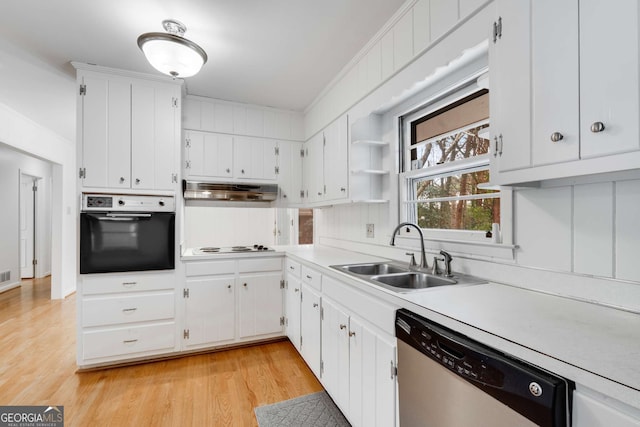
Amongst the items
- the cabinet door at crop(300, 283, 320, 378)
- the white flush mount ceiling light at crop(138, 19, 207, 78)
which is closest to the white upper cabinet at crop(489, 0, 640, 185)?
the cabinet door at crop(300, 283, 320, 378)

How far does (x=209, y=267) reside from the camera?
278 cm

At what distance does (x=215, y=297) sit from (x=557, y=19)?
2921mm

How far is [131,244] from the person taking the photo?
2.52 metres

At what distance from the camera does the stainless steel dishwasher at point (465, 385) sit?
27.7 inches

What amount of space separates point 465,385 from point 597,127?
868 mm

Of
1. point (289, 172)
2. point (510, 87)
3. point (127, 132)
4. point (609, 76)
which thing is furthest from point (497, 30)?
point (127, 132)

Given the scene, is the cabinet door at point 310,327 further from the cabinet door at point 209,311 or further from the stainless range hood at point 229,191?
the stainless range hood at point 229,191

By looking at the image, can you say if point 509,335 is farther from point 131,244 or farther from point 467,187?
point 131,244

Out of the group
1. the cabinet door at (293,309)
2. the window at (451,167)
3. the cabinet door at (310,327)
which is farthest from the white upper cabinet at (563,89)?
the cabinet door at (293,309)

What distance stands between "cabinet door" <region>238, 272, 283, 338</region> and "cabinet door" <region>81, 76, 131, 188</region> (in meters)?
1.43

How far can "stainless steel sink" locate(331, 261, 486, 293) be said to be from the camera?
1520mm

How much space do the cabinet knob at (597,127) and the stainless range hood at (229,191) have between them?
2.76m

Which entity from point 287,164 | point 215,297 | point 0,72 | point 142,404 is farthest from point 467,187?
point 0,72

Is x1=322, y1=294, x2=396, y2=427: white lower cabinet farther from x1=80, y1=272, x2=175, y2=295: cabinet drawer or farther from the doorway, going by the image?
the doorway
